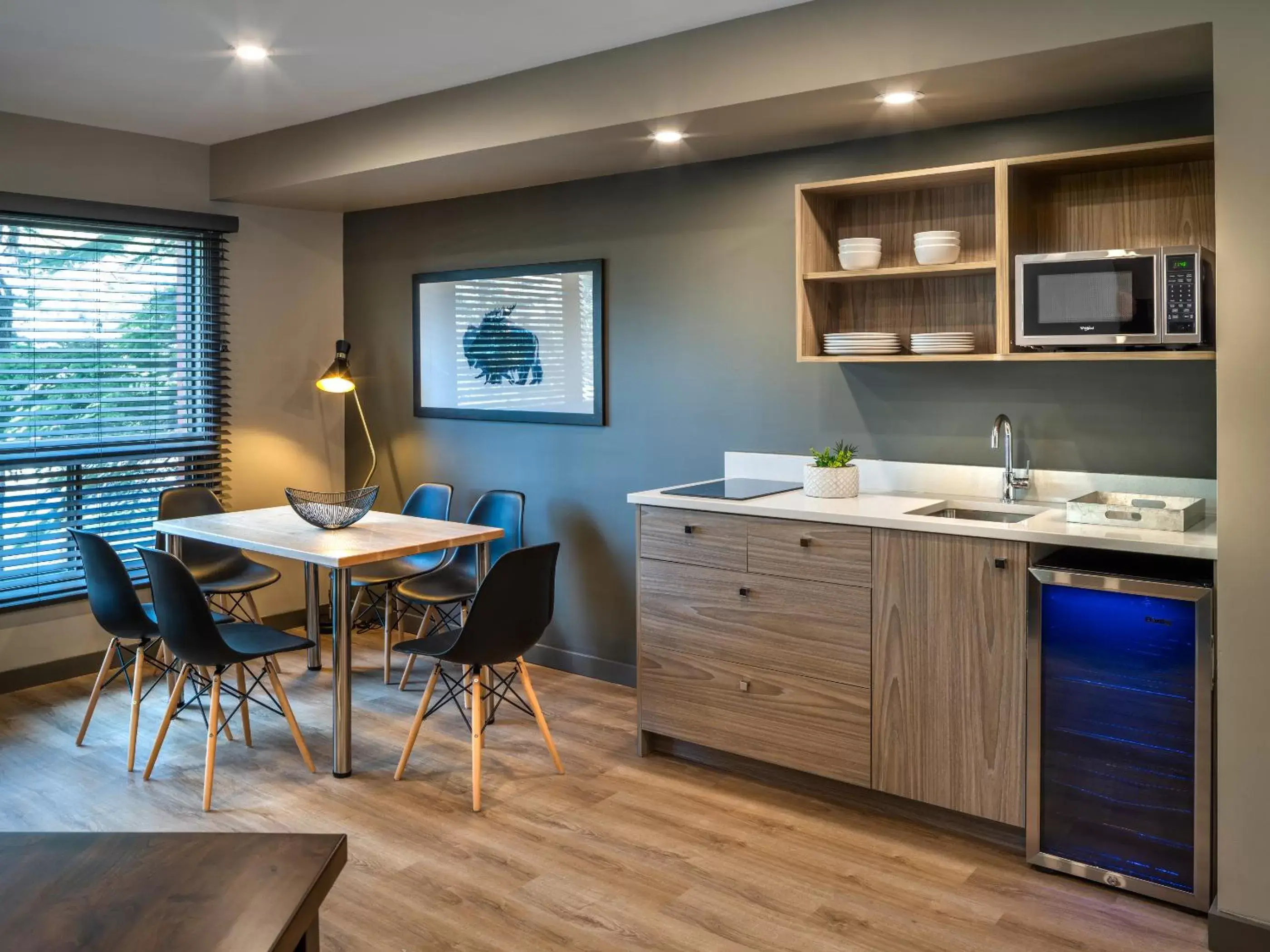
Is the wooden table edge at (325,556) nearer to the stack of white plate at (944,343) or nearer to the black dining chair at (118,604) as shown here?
the black dining chair at (118,604)

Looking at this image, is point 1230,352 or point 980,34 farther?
point 980,34

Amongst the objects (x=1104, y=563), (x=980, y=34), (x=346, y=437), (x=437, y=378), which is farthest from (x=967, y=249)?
(x=346, y=437)

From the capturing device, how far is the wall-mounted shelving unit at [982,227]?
3.10 metres

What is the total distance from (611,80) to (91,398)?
274 cm

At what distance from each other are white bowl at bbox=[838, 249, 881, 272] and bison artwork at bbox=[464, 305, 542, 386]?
1698 mm

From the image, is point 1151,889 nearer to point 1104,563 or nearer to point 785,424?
point 1104,563

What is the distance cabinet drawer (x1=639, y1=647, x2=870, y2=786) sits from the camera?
327 cm

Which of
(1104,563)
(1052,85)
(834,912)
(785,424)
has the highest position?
(1052,85)

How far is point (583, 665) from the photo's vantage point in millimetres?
4766

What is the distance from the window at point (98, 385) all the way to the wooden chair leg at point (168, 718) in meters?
1.41

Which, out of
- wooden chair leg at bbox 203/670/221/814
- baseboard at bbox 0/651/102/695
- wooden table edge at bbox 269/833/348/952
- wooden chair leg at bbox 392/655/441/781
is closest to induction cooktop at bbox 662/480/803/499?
wooden chair leg at bbox 392/655/441/781

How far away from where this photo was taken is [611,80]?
353cm

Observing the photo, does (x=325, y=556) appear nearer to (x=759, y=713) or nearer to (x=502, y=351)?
(x=759, y=713)

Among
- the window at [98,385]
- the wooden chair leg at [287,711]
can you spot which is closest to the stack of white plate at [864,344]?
the wooden chair leg at [287,711]
